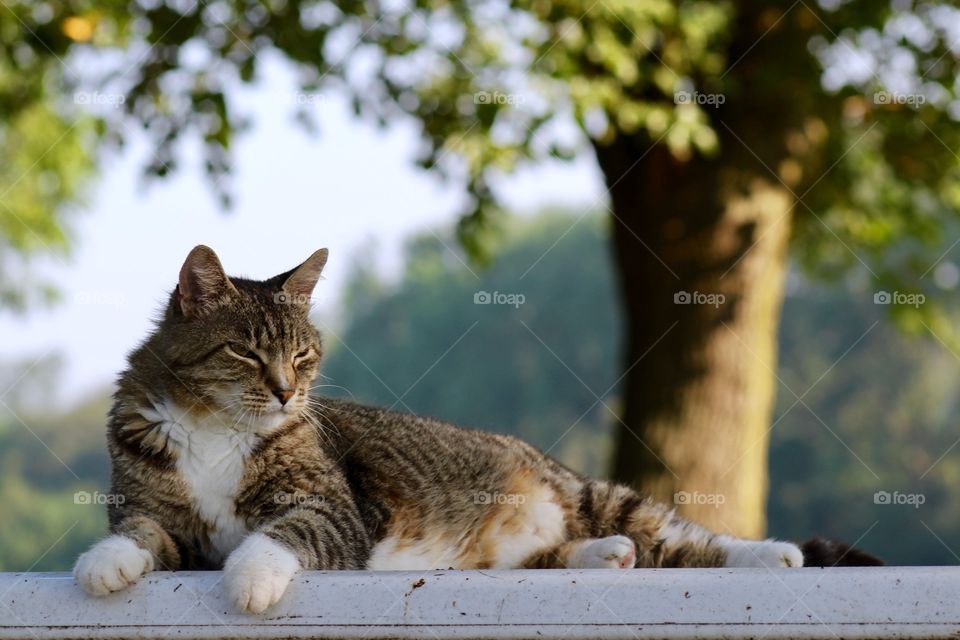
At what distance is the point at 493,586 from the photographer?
2.29 meters

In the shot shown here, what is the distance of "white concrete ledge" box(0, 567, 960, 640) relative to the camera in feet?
7.39

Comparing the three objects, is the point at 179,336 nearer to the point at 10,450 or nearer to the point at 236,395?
the point at 236,395

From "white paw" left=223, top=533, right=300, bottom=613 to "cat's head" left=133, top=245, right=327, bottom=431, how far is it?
2.14ft

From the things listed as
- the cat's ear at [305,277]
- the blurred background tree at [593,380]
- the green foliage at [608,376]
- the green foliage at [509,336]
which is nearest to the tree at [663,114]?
the cat's ear at [305,277]

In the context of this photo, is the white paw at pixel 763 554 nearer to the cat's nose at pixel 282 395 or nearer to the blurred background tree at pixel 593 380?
the cat's nose at pixel 282 395

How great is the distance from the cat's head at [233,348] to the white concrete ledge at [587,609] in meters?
1.01

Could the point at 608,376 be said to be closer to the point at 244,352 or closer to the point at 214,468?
the point at 244,352

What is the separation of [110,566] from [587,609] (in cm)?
108

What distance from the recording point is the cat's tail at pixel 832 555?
350 centimetres

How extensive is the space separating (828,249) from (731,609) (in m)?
9.13

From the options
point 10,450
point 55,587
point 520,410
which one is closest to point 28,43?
point 55,587

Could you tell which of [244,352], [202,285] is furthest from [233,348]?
[202,285]

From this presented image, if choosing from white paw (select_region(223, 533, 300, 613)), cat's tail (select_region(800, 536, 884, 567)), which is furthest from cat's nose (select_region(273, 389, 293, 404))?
cat's tail (select_region(800, 536, 884, 567))

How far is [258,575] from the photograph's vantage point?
2.39 meters
